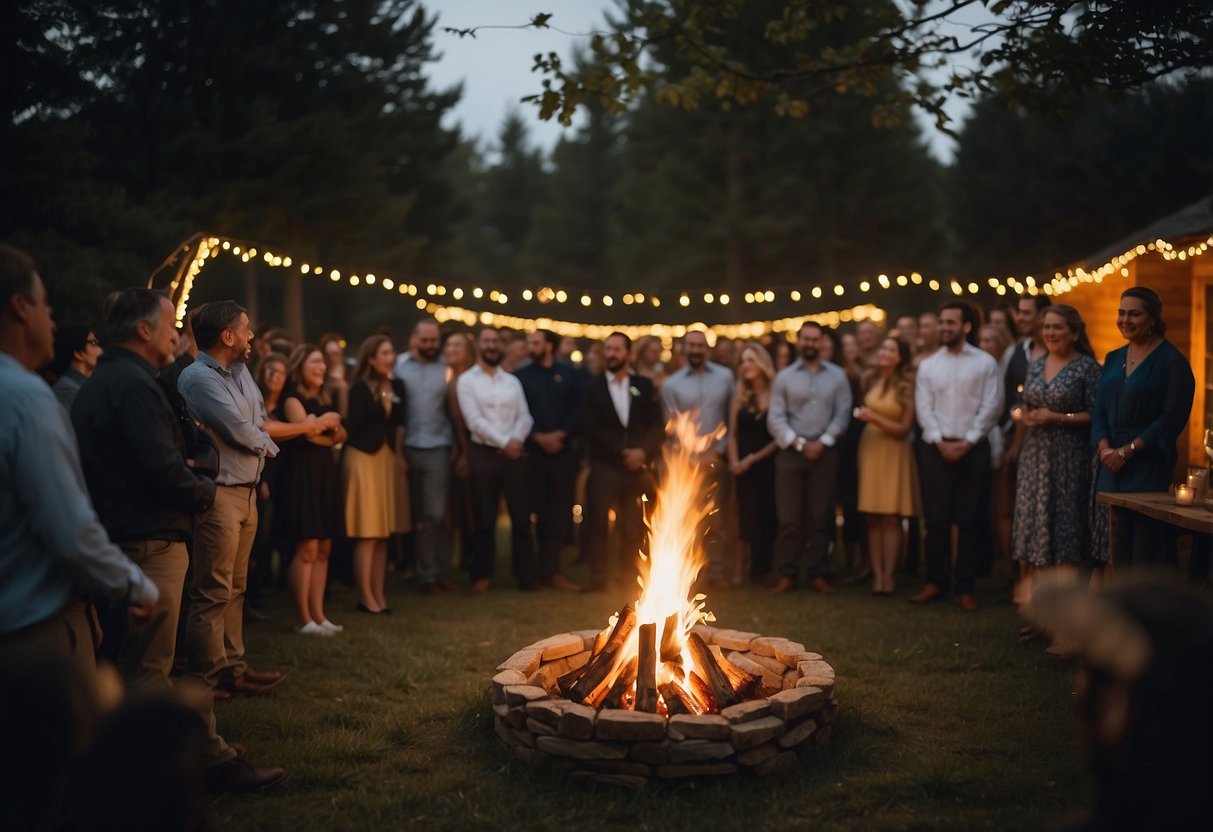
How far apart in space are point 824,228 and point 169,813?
2869cm

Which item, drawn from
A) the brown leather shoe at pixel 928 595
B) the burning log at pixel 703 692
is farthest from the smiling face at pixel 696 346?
the burning log at pixel 703 692

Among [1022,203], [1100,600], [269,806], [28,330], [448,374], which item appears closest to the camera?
[1100,600]

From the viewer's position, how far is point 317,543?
7.43 metres

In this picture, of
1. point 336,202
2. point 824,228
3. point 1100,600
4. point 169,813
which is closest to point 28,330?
point 169,813

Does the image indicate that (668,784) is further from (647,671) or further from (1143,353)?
(1143,353)

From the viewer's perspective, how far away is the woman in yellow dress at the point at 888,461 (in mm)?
8781

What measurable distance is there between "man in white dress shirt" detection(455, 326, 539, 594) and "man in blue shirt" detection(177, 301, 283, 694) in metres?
3.55

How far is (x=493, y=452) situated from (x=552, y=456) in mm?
612

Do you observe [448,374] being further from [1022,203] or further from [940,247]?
[940,247]

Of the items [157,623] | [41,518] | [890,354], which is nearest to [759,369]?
[890,354]

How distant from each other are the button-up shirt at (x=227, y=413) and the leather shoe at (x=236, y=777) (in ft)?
4.92

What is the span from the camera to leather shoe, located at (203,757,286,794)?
4.42 meters

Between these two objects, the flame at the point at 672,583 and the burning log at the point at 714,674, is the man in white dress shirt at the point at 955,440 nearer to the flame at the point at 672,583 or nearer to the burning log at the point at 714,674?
the flame at the point at 672,583

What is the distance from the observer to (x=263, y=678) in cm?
612
